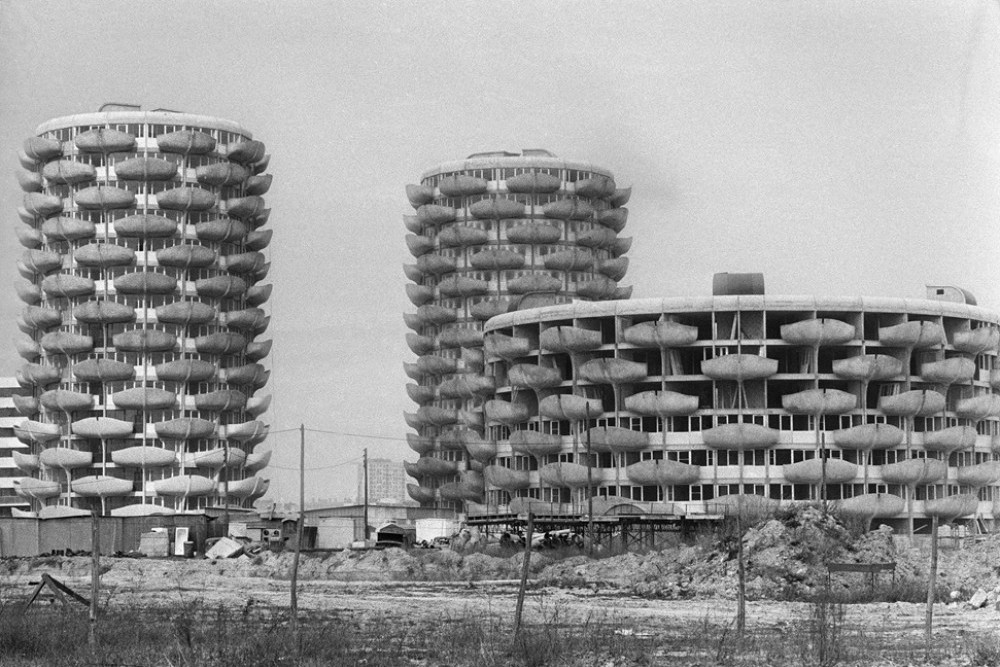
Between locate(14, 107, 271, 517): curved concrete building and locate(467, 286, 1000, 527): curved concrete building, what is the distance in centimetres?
4692

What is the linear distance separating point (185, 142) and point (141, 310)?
663 inches

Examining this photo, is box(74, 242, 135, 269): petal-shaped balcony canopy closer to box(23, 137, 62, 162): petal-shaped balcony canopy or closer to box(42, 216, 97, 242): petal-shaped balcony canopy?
box(42, 216, 97, 242): petal-shaped balcony canopy

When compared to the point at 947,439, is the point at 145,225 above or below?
above

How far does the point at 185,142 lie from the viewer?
188m

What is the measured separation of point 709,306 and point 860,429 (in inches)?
559

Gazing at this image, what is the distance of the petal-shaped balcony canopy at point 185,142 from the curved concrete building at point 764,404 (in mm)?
51556

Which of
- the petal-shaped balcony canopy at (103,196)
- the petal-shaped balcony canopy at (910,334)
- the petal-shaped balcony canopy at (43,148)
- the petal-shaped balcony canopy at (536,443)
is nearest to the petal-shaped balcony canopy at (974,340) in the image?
the petal-shaped balcony canopy at (910,334)

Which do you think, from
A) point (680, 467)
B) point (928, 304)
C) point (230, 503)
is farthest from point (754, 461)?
point (230, 503)

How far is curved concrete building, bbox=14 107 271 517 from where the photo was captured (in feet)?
612

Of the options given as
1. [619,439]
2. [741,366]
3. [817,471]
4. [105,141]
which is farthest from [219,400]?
[817,471]

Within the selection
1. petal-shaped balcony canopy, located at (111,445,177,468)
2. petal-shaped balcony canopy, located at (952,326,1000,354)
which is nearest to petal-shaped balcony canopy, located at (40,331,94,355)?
petal-shaped balcony canopy, located at (111,445,177,468)

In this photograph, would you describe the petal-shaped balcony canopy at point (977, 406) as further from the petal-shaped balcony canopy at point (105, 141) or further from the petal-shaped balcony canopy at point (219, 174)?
the petal-shaped balcony canopy at point (105, 141)

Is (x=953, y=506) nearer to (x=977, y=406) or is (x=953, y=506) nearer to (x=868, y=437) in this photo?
(x=868, y=437)

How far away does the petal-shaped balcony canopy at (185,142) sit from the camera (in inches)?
7397
